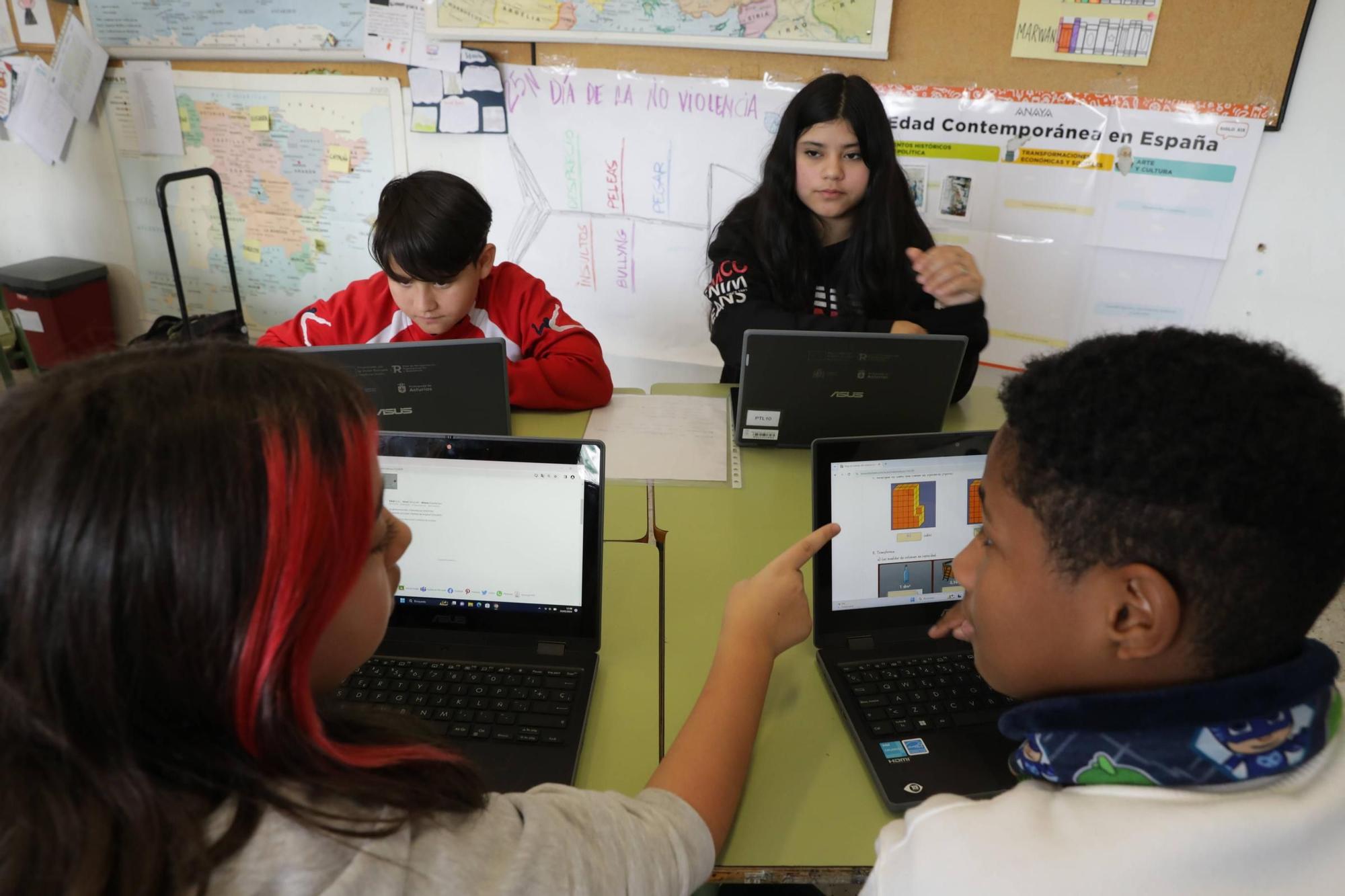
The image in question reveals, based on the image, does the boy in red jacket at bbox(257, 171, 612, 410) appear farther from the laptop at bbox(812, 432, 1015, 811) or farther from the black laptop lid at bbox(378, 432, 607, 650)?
the laptop at bbox(812, 432, 1015, 811)

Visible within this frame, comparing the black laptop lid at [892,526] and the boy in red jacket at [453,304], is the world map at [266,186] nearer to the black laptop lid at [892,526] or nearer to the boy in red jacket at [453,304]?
the boy in red jacket at [453,304]

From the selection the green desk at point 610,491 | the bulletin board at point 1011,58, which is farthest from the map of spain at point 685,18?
the green desk at point 610,491

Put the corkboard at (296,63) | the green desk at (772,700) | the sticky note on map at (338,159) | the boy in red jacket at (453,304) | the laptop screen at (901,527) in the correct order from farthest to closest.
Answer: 1. the sticky note on map at (338,159)
2. the corkboard at (296,63)
3. the boy in red jacket at (453,304)
4. the laptop screen at (901,527)
5. the green desk at (772,700)

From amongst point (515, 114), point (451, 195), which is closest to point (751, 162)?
point (515, 114)

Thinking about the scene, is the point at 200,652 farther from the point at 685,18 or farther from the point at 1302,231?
the point at 1302,231

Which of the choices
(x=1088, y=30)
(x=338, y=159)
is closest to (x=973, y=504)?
(x=1088, y=30)

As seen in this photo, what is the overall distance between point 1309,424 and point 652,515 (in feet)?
2.70

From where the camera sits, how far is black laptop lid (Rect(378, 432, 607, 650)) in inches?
35.5

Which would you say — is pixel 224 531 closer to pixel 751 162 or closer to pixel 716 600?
pixel 716 600

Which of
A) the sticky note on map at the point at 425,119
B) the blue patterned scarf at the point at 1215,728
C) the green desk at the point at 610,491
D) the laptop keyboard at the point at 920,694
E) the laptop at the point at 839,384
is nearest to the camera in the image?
the blue patterned scarf at the point at 1215,728

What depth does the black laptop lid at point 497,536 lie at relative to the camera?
2.96ft

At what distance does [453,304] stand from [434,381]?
385 mm

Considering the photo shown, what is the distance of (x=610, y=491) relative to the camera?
1276mm

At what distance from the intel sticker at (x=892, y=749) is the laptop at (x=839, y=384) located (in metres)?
0.62
